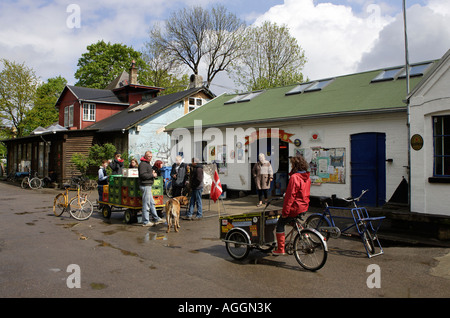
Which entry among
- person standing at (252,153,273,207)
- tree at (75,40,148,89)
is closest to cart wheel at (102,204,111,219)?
person standing at (252,153,273,207)

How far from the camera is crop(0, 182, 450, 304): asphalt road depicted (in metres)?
5.29

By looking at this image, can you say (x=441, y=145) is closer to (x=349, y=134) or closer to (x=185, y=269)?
(x=349, y=134)

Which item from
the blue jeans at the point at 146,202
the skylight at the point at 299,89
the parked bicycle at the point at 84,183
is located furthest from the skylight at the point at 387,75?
the parked bicycle at the point at 84,183

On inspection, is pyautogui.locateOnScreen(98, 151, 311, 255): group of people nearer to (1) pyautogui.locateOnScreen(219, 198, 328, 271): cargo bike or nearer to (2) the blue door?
(1) pyautogui.locateOnScreen(219, 198, 328, 271): cargo bike

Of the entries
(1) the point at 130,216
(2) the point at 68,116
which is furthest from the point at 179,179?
(2) the point at 68,116

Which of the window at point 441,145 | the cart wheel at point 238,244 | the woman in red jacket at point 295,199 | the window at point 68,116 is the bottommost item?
the cart wheel at point 238,244

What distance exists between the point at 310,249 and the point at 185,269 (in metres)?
2.19

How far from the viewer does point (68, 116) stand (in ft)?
107

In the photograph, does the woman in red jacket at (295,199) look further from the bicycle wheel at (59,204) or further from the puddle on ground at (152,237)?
the bicycle wheel at (59,204)

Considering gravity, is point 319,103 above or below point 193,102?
below

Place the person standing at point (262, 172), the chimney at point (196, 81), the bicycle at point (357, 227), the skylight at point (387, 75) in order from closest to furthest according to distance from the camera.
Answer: the bicycle at point (357, 227)
the person standing at point (262, 172)
the skylight at point (387, 75)
the chimney at point (196, 81)

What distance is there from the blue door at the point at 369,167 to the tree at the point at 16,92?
3725 centimetres

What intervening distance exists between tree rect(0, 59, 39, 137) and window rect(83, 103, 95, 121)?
40.2 ft

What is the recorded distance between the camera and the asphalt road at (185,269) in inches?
208
